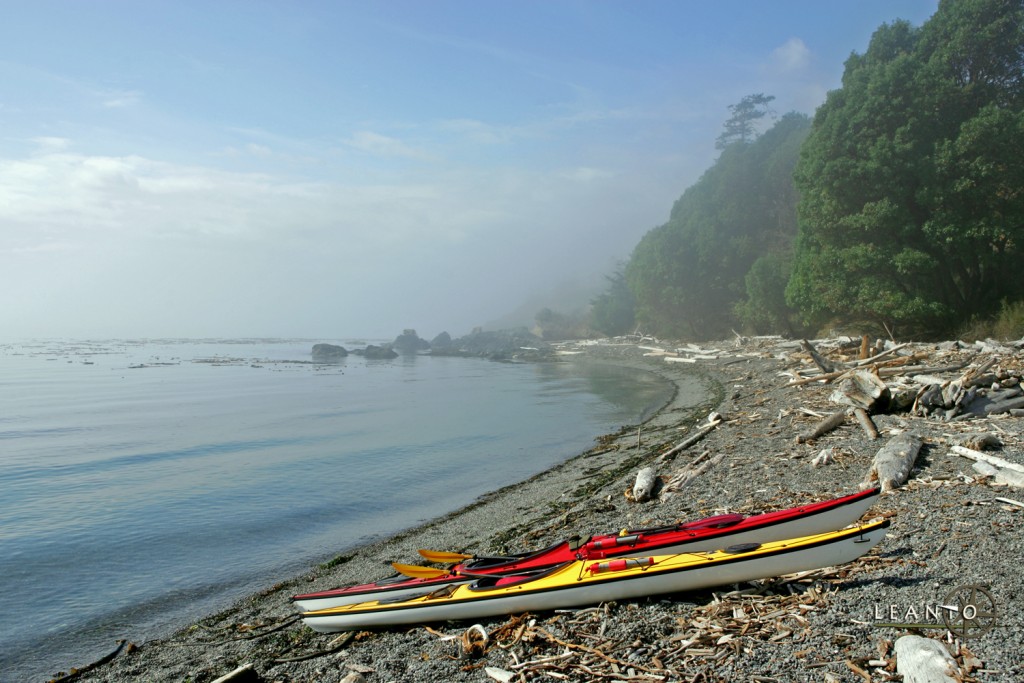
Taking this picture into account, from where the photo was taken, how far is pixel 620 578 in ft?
18.5

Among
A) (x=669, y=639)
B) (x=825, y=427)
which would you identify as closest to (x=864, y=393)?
(x=825, y=427)

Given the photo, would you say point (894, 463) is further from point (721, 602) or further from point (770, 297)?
point (770, 297)

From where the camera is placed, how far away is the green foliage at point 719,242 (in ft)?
200

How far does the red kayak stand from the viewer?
231 inches

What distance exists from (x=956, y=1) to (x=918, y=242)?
12.6 m

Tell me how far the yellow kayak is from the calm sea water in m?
4.79

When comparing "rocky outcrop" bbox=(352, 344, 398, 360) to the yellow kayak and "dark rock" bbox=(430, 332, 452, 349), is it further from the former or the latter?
the yellow kayak

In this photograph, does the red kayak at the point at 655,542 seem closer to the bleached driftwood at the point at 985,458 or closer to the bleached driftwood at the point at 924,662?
the bleached driftwood at the point at 924,662

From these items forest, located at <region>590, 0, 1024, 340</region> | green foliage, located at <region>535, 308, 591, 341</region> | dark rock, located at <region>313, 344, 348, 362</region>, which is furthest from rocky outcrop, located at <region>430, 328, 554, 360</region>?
forest, located at <region>590, 0, 1024, 340</region>

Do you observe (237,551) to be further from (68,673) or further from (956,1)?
(956,1)

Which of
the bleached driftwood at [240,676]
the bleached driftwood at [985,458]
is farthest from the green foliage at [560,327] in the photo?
the bleached driftwood at [240,676]

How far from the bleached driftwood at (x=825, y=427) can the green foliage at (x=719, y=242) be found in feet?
152

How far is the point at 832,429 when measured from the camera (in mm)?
12633

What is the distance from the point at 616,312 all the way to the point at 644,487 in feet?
247
